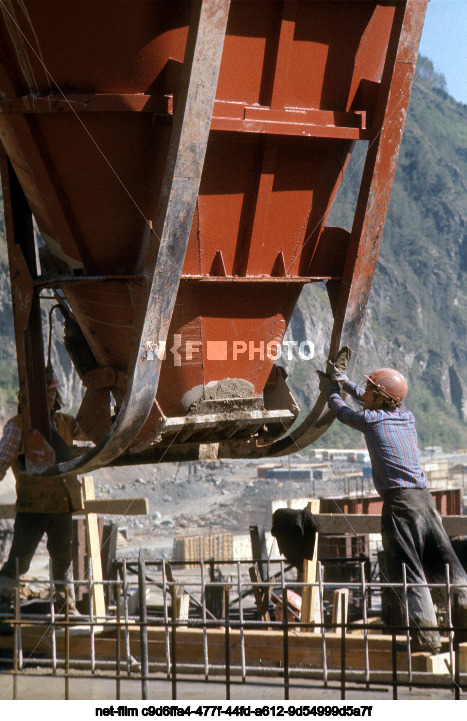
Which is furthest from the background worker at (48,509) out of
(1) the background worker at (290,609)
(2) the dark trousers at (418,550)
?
(1) the background worker at (290,609)

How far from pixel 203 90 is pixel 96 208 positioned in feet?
3.37

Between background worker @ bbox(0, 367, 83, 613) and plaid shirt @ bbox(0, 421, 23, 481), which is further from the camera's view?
background worker @ bbox(0, 367, 83, 613)

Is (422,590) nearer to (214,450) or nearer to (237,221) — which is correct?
(214,450)

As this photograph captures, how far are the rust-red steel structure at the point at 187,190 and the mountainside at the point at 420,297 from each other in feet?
150

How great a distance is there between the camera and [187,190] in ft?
15.2

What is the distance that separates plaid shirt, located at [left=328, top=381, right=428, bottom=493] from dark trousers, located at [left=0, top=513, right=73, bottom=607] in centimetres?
234

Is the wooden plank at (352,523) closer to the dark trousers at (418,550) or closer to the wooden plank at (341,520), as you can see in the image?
the wooden plank at (341,520)

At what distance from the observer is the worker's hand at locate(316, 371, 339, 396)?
5606 millimetres

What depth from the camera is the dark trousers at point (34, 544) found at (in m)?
Answer: 6.12

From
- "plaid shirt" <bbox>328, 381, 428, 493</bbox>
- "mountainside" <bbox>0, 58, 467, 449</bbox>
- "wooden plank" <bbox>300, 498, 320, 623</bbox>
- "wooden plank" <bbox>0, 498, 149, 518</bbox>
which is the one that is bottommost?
"wooden plank" <bbox>300, 498, 320, 623</bbox>

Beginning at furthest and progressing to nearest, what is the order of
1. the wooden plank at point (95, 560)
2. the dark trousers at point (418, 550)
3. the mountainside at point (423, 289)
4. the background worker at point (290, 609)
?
the mountainside at point (423, 289) → the background worker at point (290, 609) → the wooden plank at point (95, 560) → the dark trousers at point (418, 550)

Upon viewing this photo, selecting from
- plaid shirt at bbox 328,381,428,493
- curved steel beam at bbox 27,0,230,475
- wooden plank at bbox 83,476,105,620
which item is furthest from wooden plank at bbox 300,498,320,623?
curved steel beam at bbox 27,0,230,475

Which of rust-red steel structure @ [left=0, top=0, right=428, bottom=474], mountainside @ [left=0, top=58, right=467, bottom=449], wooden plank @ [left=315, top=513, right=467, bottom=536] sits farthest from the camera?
mountainside @ [left=0, top=58, right=467, bottom=449]

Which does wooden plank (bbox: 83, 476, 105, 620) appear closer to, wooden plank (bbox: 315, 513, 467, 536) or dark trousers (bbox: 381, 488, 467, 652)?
wooden plank (bbox: 315, 513, 467, 536)
